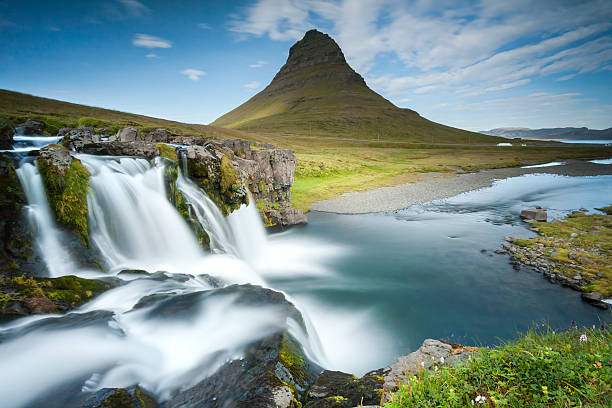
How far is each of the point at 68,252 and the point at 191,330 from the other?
21.0 feet

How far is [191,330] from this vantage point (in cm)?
792

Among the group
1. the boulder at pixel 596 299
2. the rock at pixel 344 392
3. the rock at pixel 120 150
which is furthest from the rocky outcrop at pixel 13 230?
the boulder at pixel 596 299

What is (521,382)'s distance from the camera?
390cm

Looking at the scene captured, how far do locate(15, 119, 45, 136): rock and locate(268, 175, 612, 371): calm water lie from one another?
77.2 ft

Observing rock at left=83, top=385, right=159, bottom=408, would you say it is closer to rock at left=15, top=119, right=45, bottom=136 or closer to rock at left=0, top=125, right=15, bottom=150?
rock at left=0, top=125, right=15, bottom=150

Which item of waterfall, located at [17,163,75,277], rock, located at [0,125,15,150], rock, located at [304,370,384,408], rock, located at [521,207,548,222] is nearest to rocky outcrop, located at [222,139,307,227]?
rock, located at [0,125,15,150]

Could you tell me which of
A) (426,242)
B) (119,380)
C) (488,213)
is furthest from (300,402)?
(488,213)

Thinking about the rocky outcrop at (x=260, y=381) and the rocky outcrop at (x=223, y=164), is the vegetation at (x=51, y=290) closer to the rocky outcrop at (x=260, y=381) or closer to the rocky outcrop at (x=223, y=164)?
the rocky outcrop at (x=260, y=381)

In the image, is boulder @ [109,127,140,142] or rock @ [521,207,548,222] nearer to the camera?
boulder @ [109,127,140,142]

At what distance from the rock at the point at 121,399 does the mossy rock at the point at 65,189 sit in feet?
25.8

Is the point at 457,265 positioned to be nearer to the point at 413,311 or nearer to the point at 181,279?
the point at 413,311

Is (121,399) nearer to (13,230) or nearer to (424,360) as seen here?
(424,360)

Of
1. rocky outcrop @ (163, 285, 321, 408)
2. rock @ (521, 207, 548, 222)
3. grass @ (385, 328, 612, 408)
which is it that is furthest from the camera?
rock @ (521, 207, 548, 222)

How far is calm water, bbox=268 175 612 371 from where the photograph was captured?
11562mm
